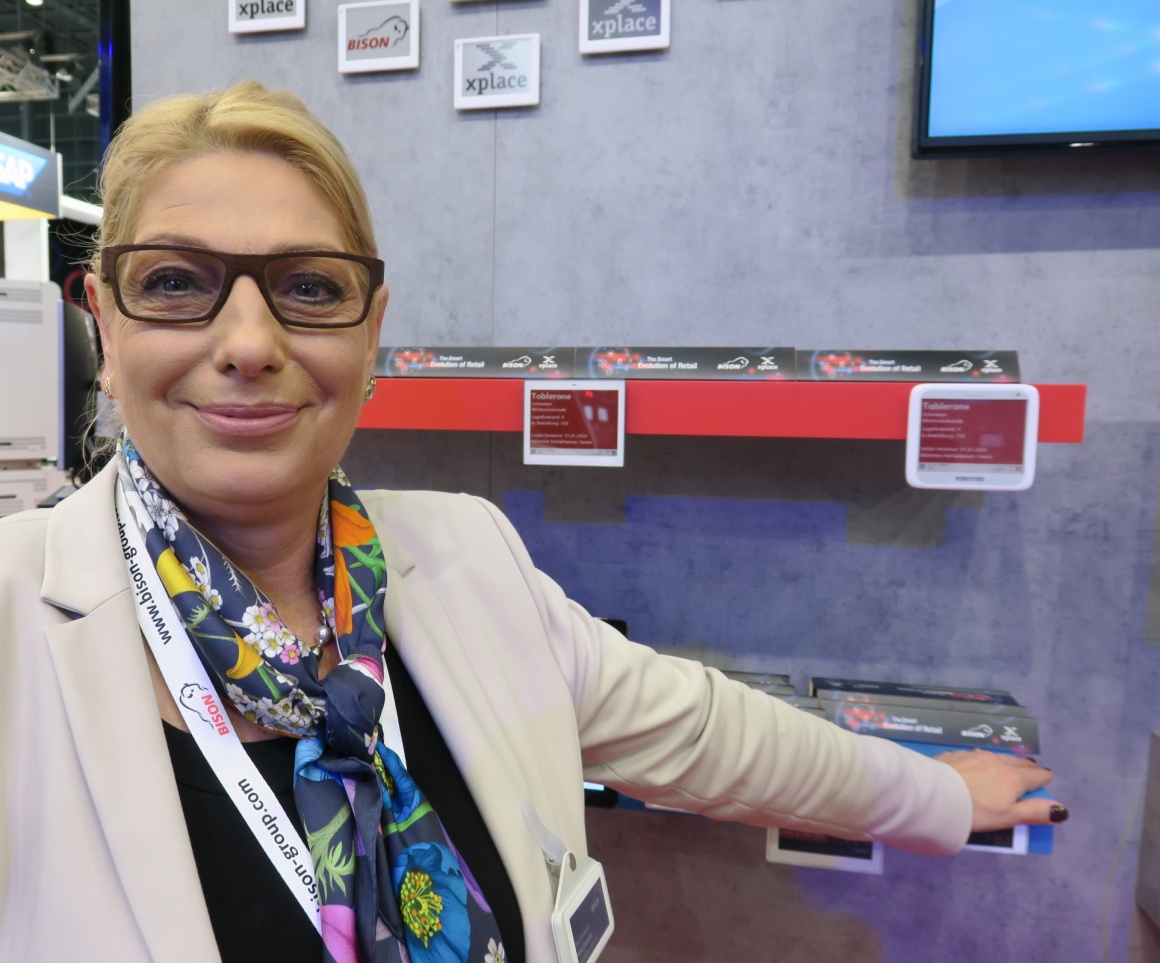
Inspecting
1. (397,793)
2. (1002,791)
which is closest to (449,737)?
(397,793)

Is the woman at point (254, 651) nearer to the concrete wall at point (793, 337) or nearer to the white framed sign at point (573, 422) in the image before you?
the white framed sign at point (573, 422)

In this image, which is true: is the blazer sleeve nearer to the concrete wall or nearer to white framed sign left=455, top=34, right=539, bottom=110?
the concrete wall

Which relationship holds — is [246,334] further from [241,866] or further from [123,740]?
[241,866]

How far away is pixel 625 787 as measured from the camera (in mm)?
1311

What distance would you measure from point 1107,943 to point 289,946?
1847 millimetres

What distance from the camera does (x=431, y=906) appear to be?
875 mm

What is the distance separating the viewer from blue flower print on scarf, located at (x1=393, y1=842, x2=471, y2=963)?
86 centimetres

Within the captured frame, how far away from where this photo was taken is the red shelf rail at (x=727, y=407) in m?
1.42

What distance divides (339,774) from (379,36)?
1734 mm

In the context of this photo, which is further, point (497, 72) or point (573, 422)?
point (497, 72)

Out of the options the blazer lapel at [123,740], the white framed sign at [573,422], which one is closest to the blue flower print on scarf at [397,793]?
the blazer lapel at [123,740]

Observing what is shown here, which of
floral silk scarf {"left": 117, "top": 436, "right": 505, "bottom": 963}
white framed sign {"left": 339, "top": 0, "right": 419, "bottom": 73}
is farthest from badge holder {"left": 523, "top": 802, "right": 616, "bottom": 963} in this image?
white framed sign {"left": 339, "top": 0, "right": 419, "bottom": 73}

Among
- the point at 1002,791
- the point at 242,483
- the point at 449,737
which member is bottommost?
the point at 1002,791

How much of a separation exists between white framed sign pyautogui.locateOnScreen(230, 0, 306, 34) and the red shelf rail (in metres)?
1.00
